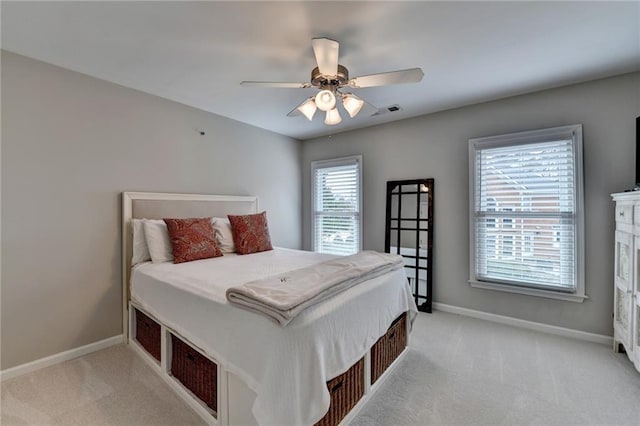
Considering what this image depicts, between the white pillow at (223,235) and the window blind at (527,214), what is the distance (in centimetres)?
279

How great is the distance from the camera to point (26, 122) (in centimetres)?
221

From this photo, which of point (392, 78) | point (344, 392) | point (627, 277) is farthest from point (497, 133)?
point (344, 392)

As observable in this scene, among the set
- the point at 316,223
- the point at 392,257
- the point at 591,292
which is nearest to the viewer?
the point at 392,257

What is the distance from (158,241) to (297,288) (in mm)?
1754

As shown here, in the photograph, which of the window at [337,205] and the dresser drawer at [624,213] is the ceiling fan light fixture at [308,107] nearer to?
the window at [337,205]

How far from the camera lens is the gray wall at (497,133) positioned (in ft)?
8.46

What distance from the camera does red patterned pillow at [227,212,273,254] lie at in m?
3.10

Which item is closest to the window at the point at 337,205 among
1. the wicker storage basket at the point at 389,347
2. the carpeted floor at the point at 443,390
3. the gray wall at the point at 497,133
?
the gray wall at the point at 497,133

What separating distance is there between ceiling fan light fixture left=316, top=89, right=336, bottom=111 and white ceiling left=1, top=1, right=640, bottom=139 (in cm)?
38

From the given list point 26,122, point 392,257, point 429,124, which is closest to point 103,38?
point 26,122

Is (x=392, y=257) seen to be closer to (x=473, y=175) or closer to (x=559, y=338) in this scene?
(x=473, y=175)

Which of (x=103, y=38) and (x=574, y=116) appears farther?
(x=574, y=116)

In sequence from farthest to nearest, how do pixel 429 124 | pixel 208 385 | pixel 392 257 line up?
pixel 429 124, pixel 392 257, pixel 208 385

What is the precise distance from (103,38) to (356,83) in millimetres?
1817
